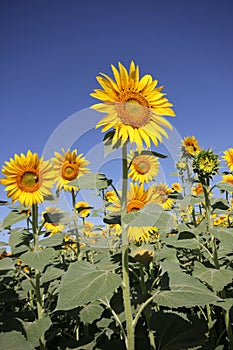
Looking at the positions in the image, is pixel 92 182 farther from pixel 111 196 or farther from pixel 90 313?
pixel 111 196

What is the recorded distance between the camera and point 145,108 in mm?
2209

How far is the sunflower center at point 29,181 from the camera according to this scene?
10.8 ft

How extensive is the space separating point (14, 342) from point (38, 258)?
0.85 metres

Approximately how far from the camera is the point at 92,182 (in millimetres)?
1989

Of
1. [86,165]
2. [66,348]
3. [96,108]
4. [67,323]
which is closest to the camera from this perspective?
[96,108]

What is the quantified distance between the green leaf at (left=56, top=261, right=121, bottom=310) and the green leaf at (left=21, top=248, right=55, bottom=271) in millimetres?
713

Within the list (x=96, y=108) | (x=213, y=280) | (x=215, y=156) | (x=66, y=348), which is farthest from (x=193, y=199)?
(x=66, y=348)

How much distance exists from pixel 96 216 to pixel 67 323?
1520mm

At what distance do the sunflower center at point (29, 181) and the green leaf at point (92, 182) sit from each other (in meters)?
1.37

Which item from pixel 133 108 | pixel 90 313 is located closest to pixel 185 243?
pixel 90 313

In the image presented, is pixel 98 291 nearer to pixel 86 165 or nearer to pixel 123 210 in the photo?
pixel 123 210

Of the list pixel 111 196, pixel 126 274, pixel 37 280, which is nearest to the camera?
pixel 126 274

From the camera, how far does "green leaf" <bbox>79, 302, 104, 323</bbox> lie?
8.20 feet

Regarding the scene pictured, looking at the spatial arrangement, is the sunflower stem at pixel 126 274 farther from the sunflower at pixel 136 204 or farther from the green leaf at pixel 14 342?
the sunflower at pixel 136 204
